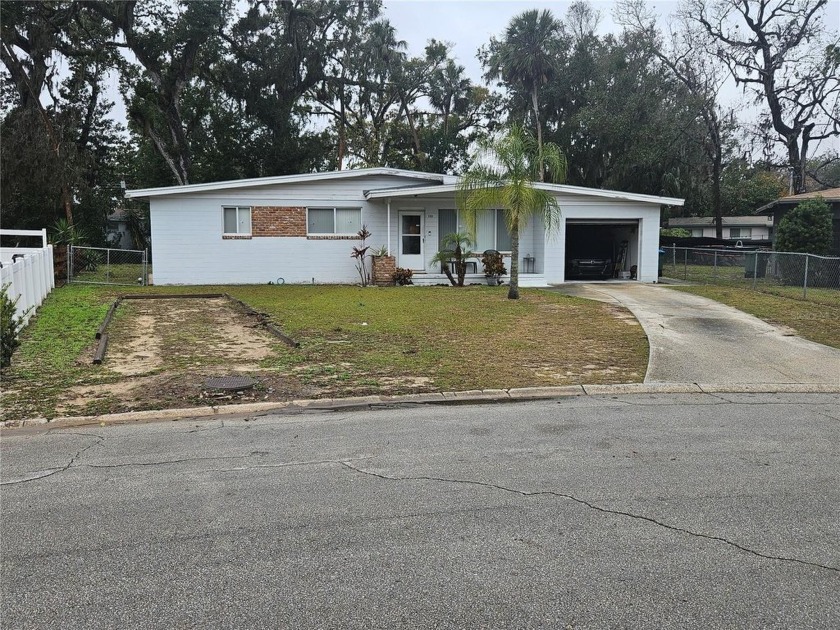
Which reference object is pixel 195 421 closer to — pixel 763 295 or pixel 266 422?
pixel 266 422

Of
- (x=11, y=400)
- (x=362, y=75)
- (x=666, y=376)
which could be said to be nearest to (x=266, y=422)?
(x=11, y=400)

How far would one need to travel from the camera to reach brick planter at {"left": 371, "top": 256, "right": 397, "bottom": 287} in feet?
68.2

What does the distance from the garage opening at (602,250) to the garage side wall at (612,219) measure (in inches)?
13.6

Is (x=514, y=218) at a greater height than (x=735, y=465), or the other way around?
(x=514, y=218)

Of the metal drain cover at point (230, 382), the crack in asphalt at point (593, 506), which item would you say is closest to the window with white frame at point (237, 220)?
the metal drain cover at point (230, 382)

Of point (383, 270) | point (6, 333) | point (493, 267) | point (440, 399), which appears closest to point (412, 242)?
point (383, 270)

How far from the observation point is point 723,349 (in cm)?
1046

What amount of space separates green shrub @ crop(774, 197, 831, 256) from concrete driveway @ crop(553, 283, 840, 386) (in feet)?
30.8

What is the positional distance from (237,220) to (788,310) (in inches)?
598

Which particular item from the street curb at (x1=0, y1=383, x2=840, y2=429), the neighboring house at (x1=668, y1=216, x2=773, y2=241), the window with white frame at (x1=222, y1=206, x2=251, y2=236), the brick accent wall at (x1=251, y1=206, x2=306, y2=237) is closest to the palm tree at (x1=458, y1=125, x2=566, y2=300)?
the brick accent wall at (x1=251, y1=206, x2=306, y2=237)

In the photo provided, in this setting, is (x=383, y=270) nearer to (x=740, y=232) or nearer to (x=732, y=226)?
(x=732, y=226)

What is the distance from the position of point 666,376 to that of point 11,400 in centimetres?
753

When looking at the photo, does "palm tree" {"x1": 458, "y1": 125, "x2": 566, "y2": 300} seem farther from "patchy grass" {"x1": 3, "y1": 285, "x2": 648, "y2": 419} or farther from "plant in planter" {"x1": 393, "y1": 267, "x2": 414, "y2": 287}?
"plant in planter" {"x1": 393, "y1": 267, "x2": 414, "y2": 287}

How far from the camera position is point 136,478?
481cm
